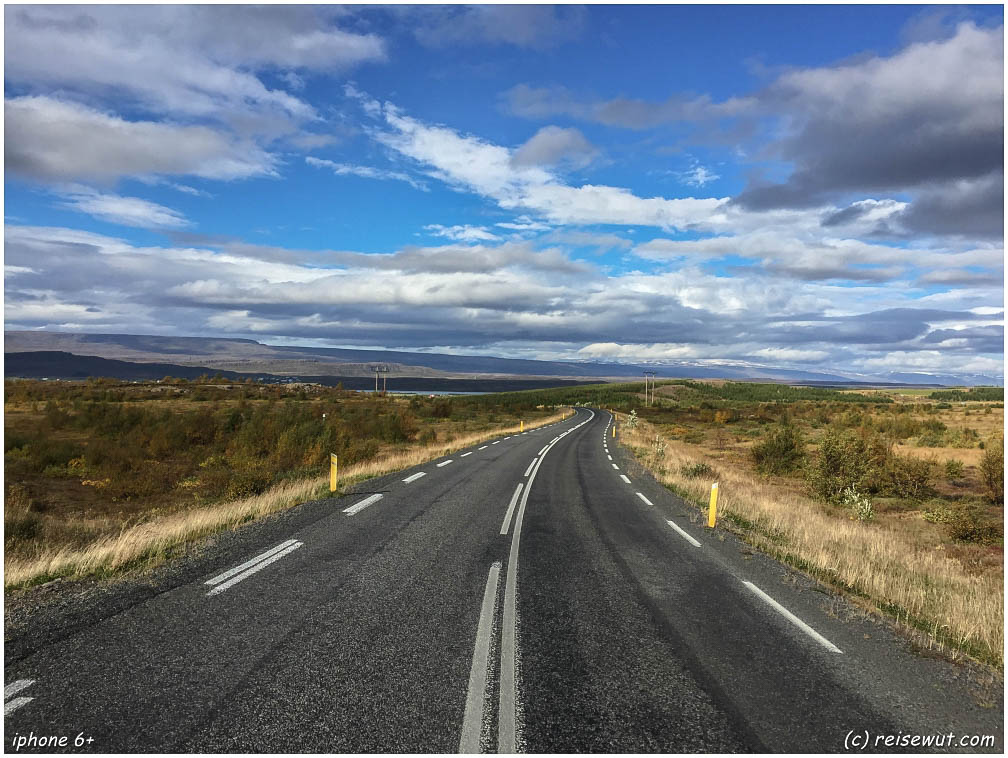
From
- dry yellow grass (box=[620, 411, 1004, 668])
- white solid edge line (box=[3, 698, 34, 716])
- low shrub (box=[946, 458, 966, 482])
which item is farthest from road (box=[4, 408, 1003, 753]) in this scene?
low shrub (box=[946, 458, 966, 482])

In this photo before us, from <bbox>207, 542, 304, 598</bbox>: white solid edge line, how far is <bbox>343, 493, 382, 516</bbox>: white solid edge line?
2668 millimetres

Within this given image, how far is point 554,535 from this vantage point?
10.3 meters

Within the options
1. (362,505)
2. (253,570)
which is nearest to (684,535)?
(362,505)

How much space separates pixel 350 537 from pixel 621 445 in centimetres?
2591

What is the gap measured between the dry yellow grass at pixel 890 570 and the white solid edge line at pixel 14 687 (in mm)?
8707

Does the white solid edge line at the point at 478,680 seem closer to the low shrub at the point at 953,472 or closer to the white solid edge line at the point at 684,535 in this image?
the white solid edge line at the point at 684,535

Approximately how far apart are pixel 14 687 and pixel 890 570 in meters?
11.4

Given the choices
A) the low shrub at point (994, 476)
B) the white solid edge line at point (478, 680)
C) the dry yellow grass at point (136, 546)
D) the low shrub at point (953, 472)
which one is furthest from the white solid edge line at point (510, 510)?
the low shrub at point (953, 472)

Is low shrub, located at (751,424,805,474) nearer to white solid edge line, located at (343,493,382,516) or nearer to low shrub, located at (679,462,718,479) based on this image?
low shrub, located at (679,462,718,479)

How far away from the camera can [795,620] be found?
6242 mm

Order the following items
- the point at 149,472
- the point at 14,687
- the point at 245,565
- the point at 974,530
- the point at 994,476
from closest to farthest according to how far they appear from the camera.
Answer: the point at 14,687 → the point at 245,565 → the point at 974,530 → the point at 994,476 → the point at 149,472

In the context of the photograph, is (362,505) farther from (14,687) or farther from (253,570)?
(14,687)

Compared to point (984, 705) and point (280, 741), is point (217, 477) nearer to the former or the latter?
point (280, 741)

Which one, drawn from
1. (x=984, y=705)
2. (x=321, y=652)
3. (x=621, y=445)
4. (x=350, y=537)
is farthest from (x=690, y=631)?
(x=621, y=445)
